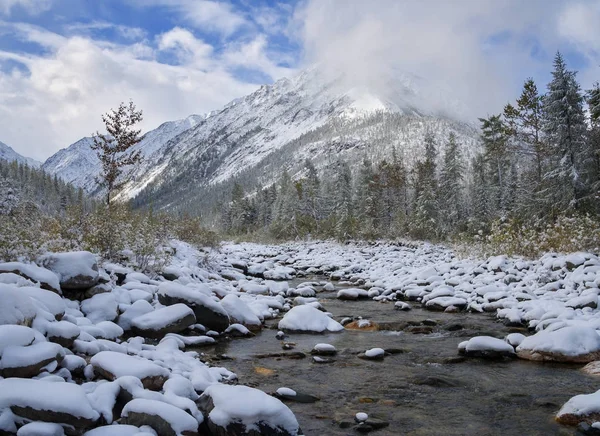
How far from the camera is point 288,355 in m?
8.33

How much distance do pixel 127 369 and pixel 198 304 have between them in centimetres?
414

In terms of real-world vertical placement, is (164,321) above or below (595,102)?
below

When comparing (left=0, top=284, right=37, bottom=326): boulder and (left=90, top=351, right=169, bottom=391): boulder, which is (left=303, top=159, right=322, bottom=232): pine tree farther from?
(left=90, top=351, right=169, bottom=391): boulder

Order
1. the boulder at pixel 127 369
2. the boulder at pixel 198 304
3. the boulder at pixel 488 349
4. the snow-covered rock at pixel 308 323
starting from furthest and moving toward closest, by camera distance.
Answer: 1. the snow-covered rock at pixel 308 323
2. the boulder at pixel 198 304
3. the boulder at pixel 488 349
4. the boulder at pixel 127 369

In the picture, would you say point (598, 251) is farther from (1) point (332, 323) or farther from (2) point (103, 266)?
(2) point (103, 266)

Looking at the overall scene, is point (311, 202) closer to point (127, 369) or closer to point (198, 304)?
point (198, 304)

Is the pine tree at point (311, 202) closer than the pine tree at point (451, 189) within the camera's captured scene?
No

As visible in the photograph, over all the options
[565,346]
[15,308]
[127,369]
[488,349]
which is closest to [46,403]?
[127,369]

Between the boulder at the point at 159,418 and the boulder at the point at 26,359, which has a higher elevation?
the boulder at the point at 26,359

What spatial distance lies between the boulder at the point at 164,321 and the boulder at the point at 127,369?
104 inches

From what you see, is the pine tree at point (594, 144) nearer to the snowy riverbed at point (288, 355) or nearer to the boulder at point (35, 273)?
the snowy riverbed at point (288, 355)

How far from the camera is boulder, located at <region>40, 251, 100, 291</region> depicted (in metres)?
8.63

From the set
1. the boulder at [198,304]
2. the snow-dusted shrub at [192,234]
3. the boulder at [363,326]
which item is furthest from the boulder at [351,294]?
the snow-dusted shrub at [192,234]

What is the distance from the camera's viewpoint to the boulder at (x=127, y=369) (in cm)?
543
